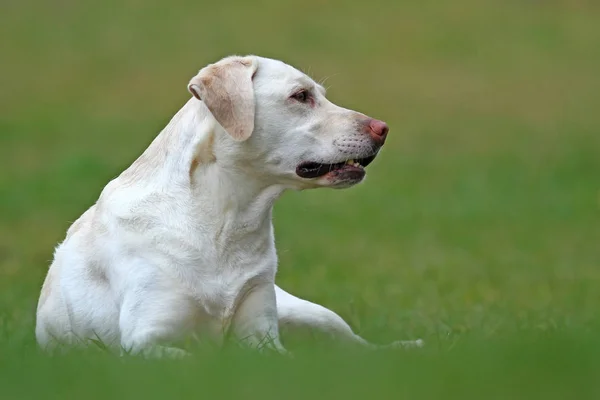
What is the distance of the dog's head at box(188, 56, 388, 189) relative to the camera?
6777mm

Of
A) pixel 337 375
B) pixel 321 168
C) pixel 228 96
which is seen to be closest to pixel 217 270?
pixel 321 168

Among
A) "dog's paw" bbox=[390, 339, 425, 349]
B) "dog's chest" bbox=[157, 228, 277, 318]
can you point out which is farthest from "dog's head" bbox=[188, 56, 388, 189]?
"dog's paw" bbox=[390, 339, 425, 349]

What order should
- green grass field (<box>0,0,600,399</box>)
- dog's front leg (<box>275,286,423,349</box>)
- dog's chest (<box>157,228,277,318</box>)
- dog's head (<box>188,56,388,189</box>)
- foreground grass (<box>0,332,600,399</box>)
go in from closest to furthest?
foreground grass (<box>0,332,600,399</box>)
green grass field (<box>0,0,600,399</box>)
dog's chest (<box>157,228,277,318</box>)
dog's head (<box>188,56,388,189</box>)
dog's front leg (<box>275,286,423,349</box>)

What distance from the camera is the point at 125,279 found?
21.8 feet

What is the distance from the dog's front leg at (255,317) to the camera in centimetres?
681

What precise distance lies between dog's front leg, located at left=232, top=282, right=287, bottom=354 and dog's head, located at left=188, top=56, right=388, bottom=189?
55 centimetres

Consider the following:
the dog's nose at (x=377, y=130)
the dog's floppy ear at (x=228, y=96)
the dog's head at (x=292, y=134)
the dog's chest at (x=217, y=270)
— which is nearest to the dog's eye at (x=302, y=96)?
the dog's head at (x=292, y=134)

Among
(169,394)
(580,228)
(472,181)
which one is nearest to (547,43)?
(472,181)

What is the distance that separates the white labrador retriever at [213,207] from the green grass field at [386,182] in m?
0.43

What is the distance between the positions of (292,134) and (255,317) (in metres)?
0.89

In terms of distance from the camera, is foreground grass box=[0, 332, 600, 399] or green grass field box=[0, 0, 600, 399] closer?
foreground grass box=[0, 332, 600, 399]

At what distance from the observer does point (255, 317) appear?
6836 mm

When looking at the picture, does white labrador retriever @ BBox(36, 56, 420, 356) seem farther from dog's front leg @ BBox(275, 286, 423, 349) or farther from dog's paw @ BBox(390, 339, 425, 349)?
dog's front leg @ BBox(275, 286, 423, 349)

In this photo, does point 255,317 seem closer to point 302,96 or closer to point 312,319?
point 312,319
